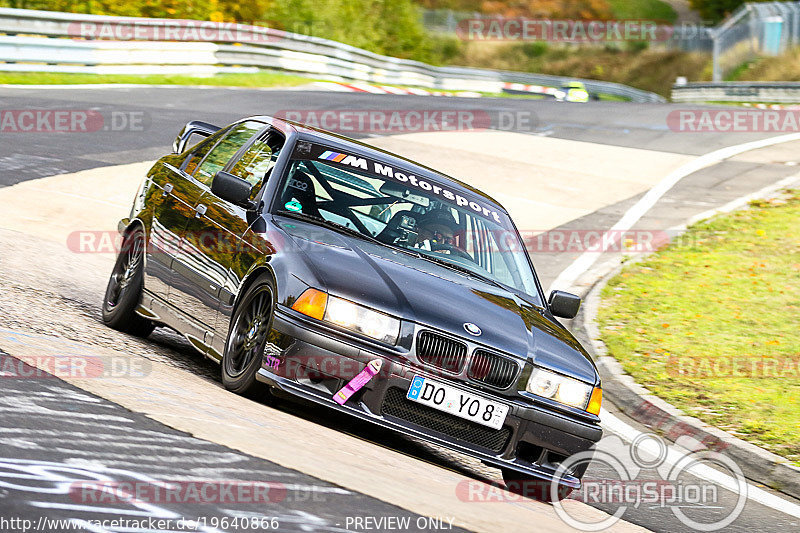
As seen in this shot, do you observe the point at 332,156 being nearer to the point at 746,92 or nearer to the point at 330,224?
the point at 330,224

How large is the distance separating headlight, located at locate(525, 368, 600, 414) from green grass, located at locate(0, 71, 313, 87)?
1823 cm

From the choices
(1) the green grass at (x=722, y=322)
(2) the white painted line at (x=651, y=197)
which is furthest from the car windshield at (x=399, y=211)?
(2) the white painted line at (x=651, y=197)

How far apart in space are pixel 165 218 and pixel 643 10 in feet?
318

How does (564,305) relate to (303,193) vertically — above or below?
below

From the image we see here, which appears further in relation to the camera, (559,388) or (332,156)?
(332,156)

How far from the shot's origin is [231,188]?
6.94 m

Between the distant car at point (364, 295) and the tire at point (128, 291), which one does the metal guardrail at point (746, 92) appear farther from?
the tire at point (128, 291)

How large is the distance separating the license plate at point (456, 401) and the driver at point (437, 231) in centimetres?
138

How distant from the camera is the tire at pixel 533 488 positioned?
21.1 feet

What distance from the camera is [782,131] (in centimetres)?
2608

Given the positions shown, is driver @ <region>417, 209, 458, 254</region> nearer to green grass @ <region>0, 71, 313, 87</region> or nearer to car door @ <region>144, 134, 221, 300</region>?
car door @ <region>144, 134, 221, 300</region>

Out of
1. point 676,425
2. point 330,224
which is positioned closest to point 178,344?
point 330,224

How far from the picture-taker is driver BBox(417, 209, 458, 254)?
23.7 feet

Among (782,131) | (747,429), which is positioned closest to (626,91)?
(782,131)
